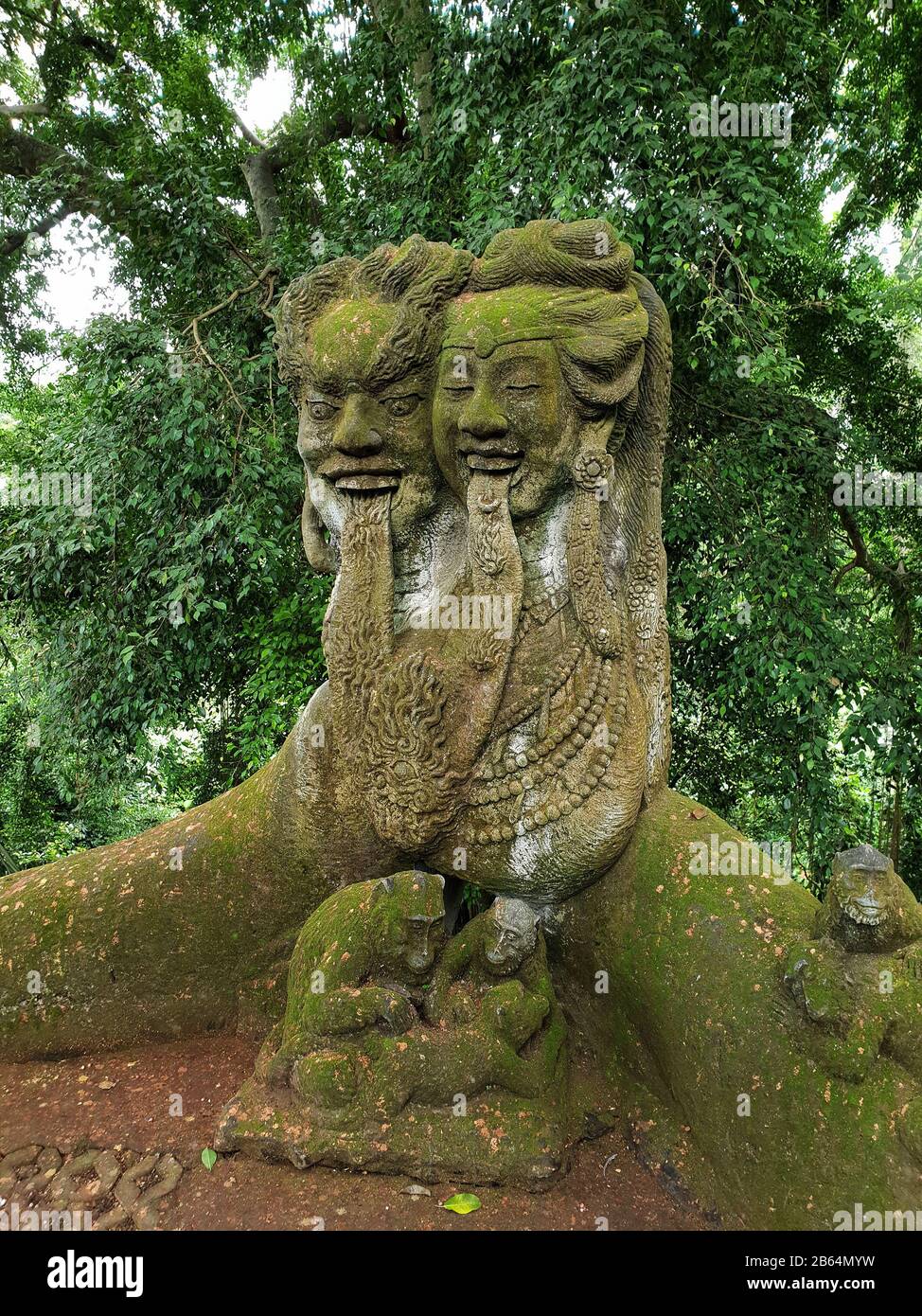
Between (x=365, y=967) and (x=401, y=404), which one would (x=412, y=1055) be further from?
(x=401, y=404)

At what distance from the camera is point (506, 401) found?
2.69 m

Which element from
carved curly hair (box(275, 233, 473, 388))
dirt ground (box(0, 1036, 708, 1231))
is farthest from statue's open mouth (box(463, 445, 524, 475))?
dirt ground (box(0, 1036, 708, 1231))

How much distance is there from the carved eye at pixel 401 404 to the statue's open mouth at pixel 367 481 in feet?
0.59

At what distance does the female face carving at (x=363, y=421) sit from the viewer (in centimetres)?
279

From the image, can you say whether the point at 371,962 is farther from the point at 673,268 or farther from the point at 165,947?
the point at 673,268

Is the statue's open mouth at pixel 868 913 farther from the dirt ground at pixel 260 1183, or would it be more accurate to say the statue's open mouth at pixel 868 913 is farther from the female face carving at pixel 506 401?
the female face carving at pixel 506 401

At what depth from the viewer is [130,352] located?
17.6ft

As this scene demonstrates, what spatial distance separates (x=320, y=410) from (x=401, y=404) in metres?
0.26

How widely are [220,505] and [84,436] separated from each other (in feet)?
3.04

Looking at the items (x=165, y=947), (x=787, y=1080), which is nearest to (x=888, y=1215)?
(x=787, y=1080)

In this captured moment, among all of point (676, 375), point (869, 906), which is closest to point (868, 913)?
point (869, 906)

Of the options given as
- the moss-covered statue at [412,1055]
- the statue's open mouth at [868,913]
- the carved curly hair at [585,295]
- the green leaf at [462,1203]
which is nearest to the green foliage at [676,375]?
the carved curly hair at [585,295]

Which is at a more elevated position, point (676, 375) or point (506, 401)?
point (676, 375)

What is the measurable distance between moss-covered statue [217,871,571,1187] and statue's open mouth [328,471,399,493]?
1139 mm
